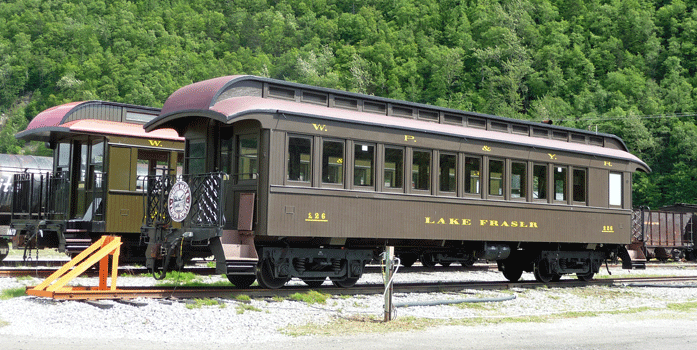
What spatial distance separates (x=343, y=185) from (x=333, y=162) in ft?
1.47

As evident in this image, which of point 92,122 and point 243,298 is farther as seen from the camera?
point 92,122

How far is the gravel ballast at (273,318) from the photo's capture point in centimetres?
836

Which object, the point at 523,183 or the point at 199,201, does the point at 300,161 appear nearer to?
the point at 199,201

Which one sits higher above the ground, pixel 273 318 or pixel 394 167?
pixel 394 167

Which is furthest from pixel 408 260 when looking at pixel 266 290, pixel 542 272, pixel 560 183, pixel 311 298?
pixel 311 298

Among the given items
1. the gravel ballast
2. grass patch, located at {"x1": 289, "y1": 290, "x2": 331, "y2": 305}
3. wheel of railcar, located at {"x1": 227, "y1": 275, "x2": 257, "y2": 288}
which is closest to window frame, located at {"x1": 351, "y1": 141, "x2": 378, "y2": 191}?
the gravel ballast

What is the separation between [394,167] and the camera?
45.9ft

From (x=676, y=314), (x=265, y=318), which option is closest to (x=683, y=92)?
(x=676, y=314)

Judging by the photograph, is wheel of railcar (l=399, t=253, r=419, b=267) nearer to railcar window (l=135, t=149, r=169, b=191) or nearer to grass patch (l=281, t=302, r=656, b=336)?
railcar window (l=135, t=149, r=169, b=191)

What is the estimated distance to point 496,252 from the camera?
16.2 meters

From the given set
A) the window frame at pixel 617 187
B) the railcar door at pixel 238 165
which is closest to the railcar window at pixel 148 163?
the railcar door at pixel 238 165

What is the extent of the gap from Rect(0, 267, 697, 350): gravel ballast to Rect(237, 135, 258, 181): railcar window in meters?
2.20

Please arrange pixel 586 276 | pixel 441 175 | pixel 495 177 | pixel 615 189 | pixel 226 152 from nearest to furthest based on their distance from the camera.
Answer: pixel 226 152, pixel 441 175, pixel 495 177, pixel 586 276, pixel 615 189

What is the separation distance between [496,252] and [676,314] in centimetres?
438
